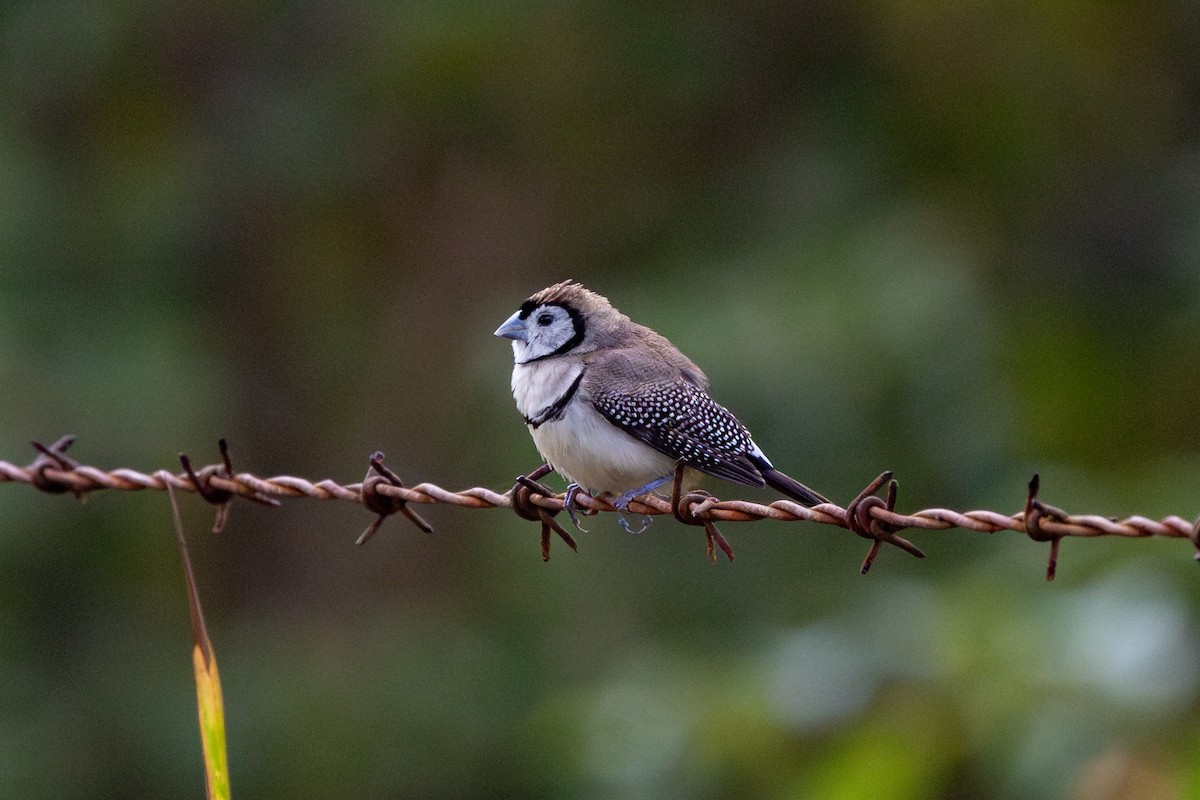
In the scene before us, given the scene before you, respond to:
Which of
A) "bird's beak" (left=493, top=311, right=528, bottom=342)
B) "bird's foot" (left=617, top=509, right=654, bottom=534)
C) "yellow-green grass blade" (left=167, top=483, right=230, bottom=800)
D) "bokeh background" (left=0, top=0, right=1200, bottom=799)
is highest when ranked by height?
"bokeh background" (left=0, top=0, right=1200, bottom=799)

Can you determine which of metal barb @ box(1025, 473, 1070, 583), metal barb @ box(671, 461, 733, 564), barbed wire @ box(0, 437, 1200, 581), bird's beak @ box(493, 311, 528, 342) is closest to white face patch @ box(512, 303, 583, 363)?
bird's beak @ box(493, 311, 528, 342)

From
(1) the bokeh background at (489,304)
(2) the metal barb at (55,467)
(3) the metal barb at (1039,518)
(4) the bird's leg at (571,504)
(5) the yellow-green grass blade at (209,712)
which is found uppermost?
(1) the bokeh background at (489,304)

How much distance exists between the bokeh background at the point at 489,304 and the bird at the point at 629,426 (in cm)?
321

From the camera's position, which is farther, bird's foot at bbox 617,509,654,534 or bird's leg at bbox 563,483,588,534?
bird's foot at bbox 617,509,654,534

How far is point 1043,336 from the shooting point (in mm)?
8688

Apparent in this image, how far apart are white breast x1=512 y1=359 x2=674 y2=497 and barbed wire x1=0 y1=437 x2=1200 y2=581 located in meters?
0.24

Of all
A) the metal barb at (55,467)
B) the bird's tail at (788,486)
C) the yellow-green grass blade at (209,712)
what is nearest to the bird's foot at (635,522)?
the bird's tail at (788,486)

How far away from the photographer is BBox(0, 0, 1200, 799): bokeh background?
345 inches

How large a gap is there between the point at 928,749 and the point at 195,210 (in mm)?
8361

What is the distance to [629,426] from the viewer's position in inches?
190

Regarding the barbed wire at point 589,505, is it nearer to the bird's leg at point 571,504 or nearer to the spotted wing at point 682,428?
the bird's leg at point 571,504

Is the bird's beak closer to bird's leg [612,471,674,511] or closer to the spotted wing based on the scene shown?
the spotted wing

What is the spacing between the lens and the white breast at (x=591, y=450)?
15.8ft

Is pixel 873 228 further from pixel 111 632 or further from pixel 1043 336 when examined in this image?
pixel 111 632
